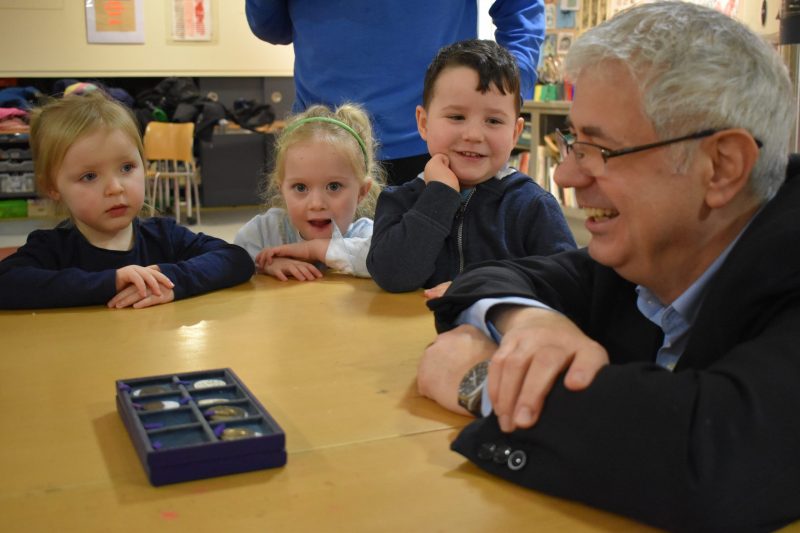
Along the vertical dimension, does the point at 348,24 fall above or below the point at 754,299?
above

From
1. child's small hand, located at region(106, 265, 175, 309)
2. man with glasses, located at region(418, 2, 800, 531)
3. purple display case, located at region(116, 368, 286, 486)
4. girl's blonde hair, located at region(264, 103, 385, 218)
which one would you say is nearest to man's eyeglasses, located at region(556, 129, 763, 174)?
man with glasses, located at region(418, 2, 800, 531)

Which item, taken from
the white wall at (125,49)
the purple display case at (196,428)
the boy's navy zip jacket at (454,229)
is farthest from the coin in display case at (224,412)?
the white wall at (125,49)

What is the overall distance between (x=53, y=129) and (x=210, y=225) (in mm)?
5220

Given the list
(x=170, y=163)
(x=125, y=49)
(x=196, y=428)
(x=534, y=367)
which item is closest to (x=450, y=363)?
(x=534, y=367)

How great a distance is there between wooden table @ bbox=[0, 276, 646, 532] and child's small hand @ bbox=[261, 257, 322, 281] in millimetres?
257

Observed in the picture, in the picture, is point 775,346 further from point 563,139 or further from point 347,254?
point 347,254

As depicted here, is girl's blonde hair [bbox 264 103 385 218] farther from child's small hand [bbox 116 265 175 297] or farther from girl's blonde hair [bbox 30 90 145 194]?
child's small hand [bbox 116 265 175 297]

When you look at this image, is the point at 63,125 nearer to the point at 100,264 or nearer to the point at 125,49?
the point at 100,264

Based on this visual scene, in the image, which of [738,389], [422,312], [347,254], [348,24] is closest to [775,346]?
[738,389]

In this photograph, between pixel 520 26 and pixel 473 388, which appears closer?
pixel 473 388

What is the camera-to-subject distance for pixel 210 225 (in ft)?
23.1

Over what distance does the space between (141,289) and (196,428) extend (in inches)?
31.9

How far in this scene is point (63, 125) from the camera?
1.88 m

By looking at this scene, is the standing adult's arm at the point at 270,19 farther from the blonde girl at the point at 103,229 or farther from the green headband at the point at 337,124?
the blonde girl at the point at 103,229
